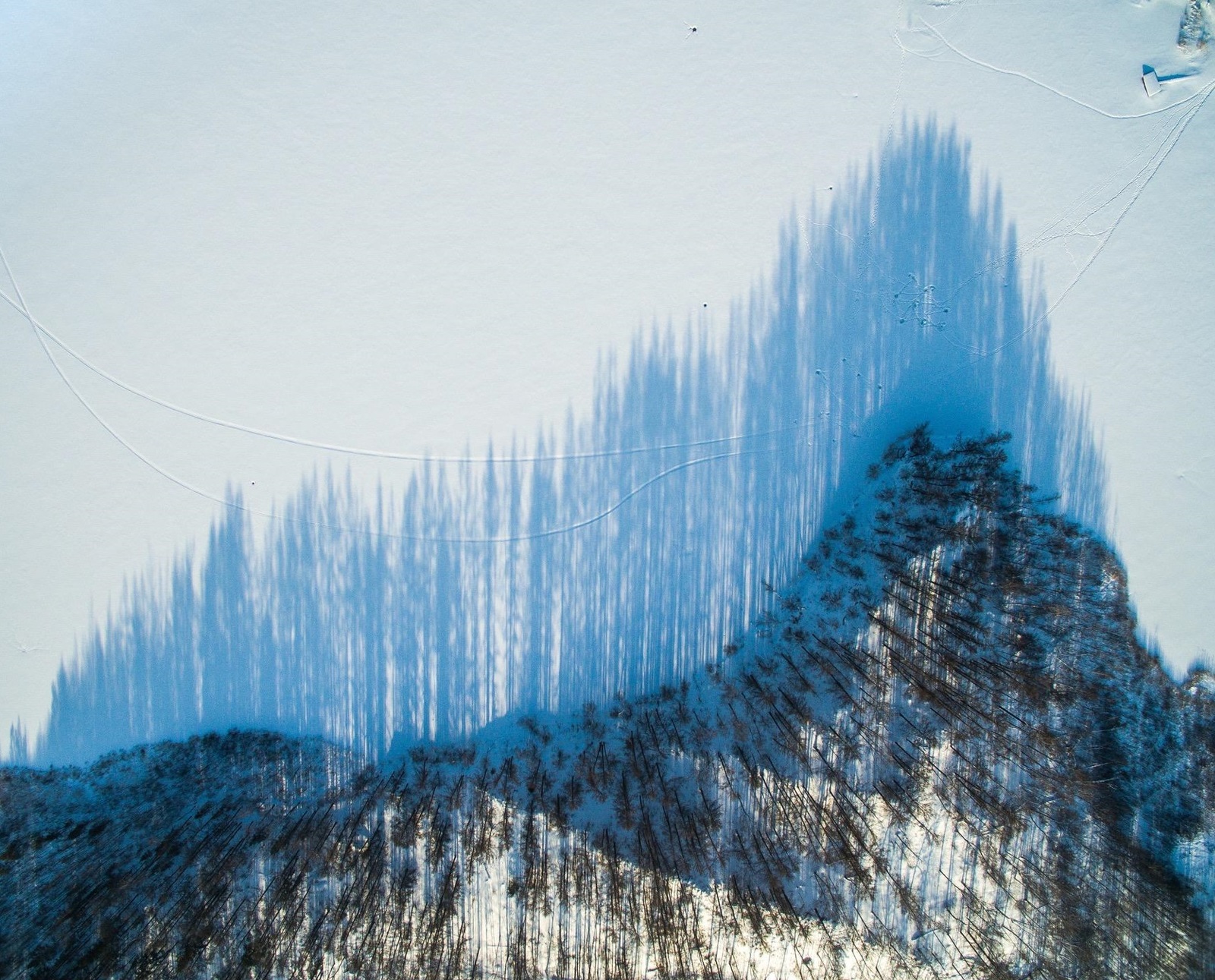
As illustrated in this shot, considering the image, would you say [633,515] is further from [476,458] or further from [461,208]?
[461,208]

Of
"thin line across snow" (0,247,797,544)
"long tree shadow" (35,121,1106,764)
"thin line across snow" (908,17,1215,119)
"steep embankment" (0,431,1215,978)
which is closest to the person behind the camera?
"steep embankment" (0,431,1215,978)

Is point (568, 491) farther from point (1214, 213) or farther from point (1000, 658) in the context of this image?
point (1214, 213)

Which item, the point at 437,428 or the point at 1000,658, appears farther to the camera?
the point at 437,428

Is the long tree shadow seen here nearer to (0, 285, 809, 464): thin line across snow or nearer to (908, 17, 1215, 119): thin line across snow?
(0, 285, 809, 464): thin line across snow

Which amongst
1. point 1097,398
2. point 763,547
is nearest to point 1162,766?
point 1097,398

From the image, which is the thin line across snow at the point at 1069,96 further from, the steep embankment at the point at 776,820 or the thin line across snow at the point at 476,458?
the thin line across snow at the point at 476,458

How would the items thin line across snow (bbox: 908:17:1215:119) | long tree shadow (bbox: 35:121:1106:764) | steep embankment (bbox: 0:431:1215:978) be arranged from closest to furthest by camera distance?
steep embankment (bbox: 0:431:1215:978), long tree shadow (bbox: 35:121:1106:764), thin line across snow (bbox: 908:17:1215:119)

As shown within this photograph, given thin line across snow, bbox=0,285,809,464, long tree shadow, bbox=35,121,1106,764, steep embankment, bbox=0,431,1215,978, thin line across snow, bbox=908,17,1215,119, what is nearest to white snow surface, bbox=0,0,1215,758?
thin line across snow, bbox=908,17,1215,119

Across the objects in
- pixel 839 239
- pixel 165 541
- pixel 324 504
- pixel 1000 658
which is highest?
pixel 839 239
